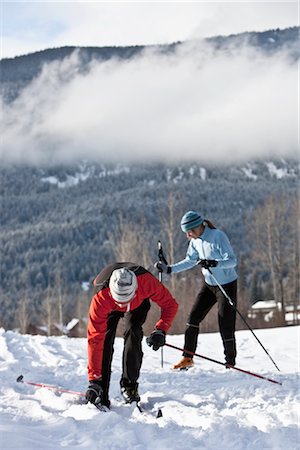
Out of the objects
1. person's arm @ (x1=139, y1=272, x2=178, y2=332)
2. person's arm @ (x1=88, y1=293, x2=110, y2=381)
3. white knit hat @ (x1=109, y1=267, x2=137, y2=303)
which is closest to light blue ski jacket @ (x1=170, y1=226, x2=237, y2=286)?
person's arm @ (x1=139, y1=272, x2=178, y2=332)

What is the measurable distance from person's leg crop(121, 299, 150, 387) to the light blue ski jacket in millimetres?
1614

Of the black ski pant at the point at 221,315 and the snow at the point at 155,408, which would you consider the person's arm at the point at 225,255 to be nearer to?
the black ski pant at the point at 221,315

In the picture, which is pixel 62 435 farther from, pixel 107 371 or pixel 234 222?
pixel 234 222

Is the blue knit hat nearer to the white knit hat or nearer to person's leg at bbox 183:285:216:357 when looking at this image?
person's leg at bbox 183:285:216:357

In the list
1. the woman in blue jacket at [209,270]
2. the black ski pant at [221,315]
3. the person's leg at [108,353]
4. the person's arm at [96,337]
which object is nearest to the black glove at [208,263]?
the woman in blue jacket at [209,270]

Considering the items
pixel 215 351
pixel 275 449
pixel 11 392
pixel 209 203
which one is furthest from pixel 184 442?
pixel 209 203

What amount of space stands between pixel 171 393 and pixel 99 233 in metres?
144

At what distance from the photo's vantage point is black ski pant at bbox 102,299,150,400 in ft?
17.8

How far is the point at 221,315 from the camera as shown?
23.4 ft

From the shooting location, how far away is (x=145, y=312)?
5602 millimetres

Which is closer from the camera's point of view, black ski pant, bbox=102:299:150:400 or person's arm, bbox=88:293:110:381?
person's arm, bbox=88:293:110:381

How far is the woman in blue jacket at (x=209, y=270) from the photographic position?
275 inches

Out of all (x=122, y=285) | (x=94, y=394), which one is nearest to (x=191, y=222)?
(x=122, y=285)

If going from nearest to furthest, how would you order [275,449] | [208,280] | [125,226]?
1. [275,449]
2. [208,280]
3. [125,226]
